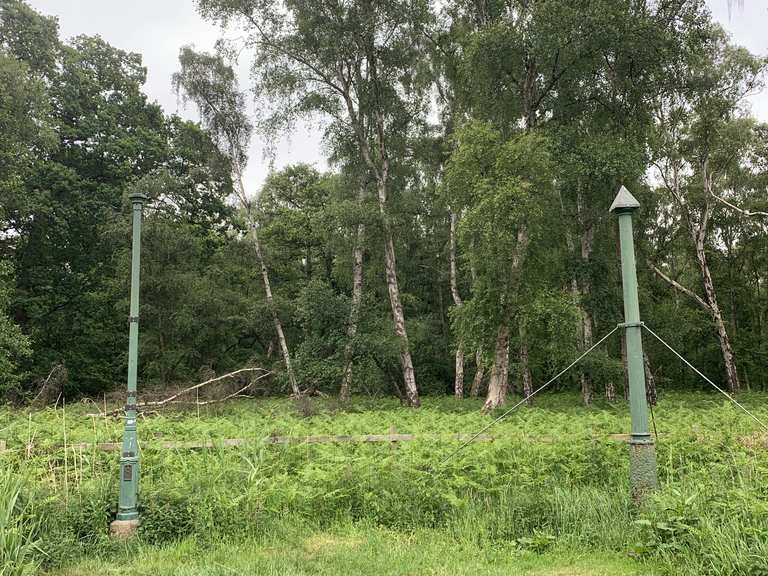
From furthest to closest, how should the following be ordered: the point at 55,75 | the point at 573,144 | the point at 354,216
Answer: the point at 55,75 → the point at 354,216 → the point at 573,144

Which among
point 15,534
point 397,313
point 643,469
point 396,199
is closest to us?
point 15,534

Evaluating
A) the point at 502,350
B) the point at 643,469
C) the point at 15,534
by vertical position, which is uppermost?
the point at 502,350

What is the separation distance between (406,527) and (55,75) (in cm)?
2859

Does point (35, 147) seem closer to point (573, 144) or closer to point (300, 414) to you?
point (300, 414)

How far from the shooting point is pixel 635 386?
5.65 meters

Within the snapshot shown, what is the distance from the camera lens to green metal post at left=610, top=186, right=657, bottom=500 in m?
5.49

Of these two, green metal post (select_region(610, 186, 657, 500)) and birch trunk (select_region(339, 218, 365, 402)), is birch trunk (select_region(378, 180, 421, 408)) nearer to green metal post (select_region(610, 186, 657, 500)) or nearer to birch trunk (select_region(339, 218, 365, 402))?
birch trunk (select_region(339, 218, 365, 402))

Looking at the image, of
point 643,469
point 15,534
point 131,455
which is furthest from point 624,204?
point 15,534

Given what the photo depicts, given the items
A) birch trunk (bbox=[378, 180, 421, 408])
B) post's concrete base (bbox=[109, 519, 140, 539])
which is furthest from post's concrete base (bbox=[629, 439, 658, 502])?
birch trunk (bbox=[378, 180, 421, 408])

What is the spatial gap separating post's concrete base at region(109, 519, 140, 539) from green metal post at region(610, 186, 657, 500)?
16.2ft

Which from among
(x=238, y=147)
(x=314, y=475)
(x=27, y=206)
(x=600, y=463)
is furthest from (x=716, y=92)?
(x=27, y=206)

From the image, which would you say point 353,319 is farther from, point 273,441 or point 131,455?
point 131,455

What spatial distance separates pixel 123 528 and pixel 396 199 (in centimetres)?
1908

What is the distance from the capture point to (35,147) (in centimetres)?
2577
